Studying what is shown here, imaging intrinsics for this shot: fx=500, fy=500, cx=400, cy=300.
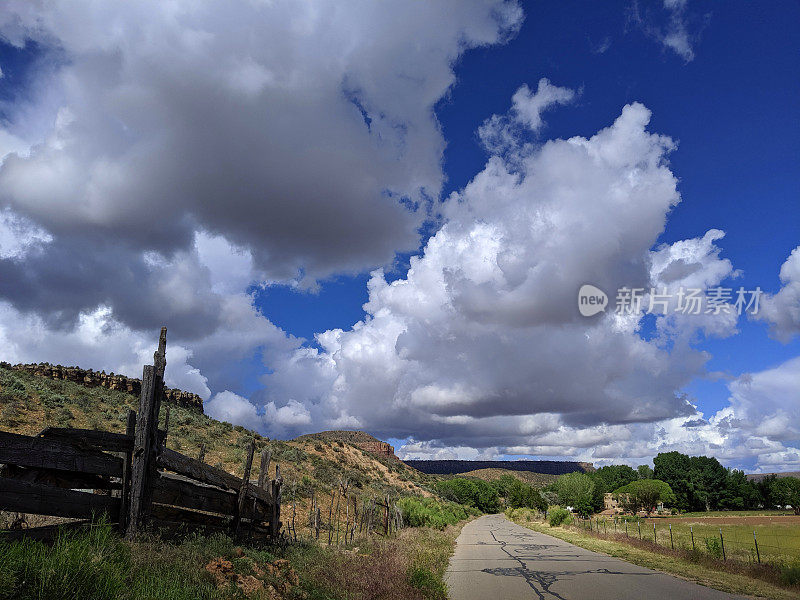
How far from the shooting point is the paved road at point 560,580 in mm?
11312

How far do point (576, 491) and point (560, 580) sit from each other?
3690 inches

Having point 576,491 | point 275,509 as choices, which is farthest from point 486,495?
point 275,509

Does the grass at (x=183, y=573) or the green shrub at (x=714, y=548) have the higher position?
the grass at (x=183, y=573)

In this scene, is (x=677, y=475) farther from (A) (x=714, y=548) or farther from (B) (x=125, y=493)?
(B) (x=125, y=493)

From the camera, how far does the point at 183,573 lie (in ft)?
21.1

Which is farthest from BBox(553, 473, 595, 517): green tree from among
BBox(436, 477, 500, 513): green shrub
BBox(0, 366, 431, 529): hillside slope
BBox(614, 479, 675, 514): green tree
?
BBox(0, 366, 431, 529): hillside slope

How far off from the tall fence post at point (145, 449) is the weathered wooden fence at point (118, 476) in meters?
0.01

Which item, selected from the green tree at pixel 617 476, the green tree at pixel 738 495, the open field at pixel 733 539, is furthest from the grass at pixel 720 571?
the green tree at pixel 617 476

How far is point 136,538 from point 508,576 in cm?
1120

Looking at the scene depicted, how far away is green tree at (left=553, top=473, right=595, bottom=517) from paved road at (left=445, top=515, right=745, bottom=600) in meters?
79.9

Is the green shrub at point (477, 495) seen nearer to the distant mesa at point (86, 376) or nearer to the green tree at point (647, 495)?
the green tree at point (647, 495)

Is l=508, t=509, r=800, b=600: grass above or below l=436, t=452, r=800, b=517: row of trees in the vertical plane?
above

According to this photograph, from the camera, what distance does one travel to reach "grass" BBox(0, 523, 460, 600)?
4.71 metres

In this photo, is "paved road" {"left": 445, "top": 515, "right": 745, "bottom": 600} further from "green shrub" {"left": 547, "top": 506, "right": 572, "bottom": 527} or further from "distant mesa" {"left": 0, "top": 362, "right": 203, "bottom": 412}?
"distant mesa" {"left": 0, "top": 362, "right": 203, "bottom": 412}
